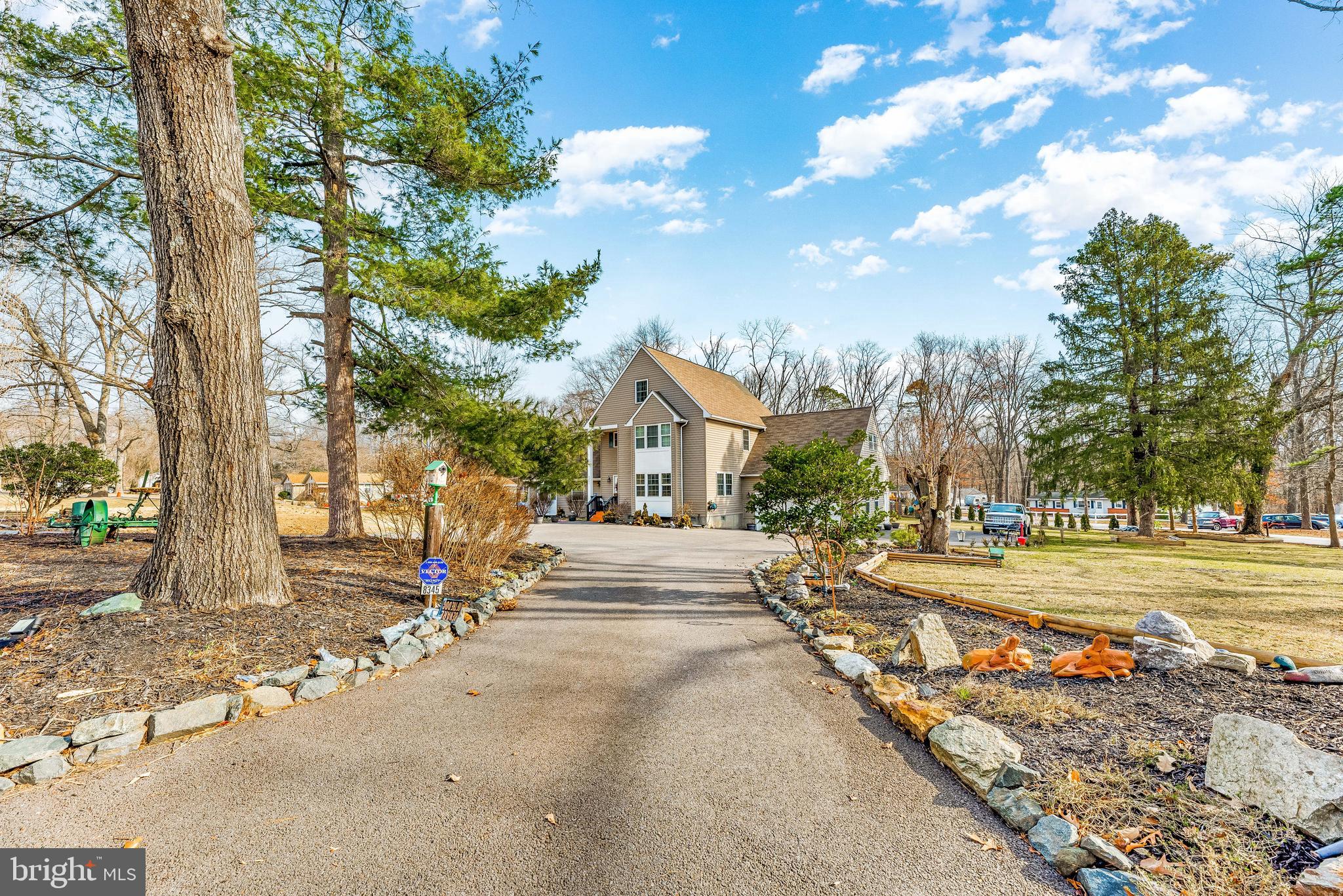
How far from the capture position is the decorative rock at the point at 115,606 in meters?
4.50

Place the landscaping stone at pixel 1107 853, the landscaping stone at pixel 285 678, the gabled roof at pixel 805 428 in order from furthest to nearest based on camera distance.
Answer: the gabled roof at pixel 805 428 < the landscaping stone at pixel 285 678 < the landscaping stone at pixel 1107 853

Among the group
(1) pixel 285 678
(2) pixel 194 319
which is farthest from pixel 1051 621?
(2) pixel 194 319

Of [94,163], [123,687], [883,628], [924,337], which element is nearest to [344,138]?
[94,163]

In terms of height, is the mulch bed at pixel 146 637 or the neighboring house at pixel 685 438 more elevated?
the neighboring house at pixel 685 438

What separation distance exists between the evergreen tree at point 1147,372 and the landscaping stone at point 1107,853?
20091mm

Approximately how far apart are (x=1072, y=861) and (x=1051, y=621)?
3930 millimetres

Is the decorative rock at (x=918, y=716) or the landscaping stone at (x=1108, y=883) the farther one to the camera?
the decorative rock at (x=918, y=716)

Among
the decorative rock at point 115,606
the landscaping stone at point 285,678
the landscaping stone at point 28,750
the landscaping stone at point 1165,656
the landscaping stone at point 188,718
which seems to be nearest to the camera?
the landscaping stone at point 28,750

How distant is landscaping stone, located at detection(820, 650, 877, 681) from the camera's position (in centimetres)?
458

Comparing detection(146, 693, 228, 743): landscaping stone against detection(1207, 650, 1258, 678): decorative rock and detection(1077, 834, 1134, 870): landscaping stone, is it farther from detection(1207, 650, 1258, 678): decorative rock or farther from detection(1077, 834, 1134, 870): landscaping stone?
detection(1207, 650, 1258, 678): decorative rock

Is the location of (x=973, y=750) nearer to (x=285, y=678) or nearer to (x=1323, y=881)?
(x=1323, y=881)

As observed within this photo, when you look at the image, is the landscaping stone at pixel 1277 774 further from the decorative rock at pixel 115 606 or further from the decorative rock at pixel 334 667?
the decorative rock at pixel 115 606

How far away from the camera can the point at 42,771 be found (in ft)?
9.36

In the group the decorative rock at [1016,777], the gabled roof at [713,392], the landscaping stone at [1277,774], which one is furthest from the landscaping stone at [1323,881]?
the gabled roof at [713,392]
